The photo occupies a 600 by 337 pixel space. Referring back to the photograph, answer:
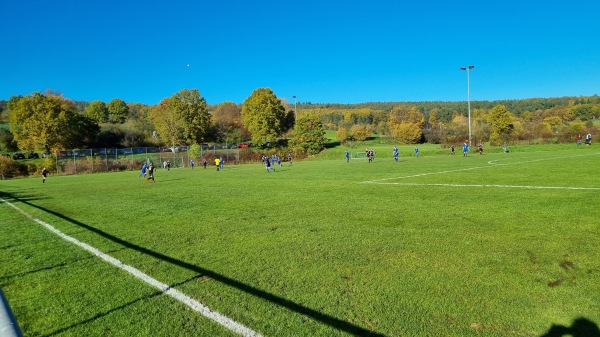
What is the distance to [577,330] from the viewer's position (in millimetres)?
3846

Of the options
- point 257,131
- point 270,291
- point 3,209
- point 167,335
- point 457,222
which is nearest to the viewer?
point 167,335

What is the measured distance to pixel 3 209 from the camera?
15078mm

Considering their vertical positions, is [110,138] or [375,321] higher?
[110,138]

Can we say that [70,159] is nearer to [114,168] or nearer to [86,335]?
[114,168]

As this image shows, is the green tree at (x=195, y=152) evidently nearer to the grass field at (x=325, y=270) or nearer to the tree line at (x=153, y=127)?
the tree line at (x=153, y=127)

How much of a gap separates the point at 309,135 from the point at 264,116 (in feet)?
55.9

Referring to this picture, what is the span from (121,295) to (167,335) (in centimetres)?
147

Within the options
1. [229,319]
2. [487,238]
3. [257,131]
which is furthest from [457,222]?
[257,131]

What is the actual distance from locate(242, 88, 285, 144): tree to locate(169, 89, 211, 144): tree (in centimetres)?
1048

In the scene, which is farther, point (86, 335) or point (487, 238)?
point (487, 238)

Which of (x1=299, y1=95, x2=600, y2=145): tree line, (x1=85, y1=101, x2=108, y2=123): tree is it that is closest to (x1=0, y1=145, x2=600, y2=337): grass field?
(x1=299, y1=95, x2=600, y2=145): tree line

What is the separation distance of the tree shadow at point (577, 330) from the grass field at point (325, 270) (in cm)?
2

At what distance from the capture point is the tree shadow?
12.4 feet

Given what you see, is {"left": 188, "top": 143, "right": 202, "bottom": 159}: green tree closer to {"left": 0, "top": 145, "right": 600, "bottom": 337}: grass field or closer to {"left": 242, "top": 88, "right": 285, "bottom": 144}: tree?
{"left": 242, "top": 88, "right": 285, "bottom": 144}: tree
